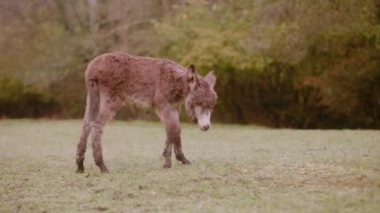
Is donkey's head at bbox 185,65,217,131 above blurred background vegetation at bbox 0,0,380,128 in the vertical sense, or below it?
below

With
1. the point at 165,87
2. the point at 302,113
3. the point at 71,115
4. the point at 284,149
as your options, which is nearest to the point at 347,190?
the point at 165,87

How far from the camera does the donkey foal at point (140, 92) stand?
10.4 meters

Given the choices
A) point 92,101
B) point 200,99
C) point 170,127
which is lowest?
point 170,127

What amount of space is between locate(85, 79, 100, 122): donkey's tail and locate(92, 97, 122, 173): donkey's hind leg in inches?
6.4

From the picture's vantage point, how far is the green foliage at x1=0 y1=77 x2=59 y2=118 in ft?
117

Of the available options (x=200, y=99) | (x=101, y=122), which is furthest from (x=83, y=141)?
(x=200, y=99)

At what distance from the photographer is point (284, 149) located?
14.8 meters

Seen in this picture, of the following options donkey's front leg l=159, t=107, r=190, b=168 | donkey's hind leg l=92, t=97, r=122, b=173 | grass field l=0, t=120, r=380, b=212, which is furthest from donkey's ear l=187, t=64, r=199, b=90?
grass field l=0, t=120, r=380, b=212

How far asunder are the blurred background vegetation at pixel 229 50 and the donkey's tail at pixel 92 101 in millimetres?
13369

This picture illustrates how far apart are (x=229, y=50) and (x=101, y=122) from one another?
1823cm

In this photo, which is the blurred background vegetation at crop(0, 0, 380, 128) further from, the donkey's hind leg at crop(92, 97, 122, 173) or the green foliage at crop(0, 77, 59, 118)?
the donkey's hind leg at crop(92, 97, 122, 173)

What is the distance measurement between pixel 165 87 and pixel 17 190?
313cm

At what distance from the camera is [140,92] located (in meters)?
10.7

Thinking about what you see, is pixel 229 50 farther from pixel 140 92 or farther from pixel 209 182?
pixel 209 182
